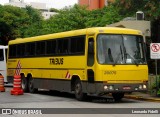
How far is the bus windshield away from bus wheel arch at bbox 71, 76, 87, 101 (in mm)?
1980

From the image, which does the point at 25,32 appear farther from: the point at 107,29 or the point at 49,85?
the point at 107,29

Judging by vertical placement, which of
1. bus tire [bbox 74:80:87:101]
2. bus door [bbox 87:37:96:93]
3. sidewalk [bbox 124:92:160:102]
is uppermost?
bus door [bbox 87:37:96:93]

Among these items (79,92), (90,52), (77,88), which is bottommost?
(79,92)

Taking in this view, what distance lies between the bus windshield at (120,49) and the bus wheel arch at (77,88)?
6.50 ft

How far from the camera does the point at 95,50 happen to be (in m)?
19.6

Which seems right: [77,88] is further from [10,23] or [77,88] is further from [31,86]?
[10,23]

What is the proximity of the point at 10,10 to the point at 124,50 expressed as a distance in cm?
5453

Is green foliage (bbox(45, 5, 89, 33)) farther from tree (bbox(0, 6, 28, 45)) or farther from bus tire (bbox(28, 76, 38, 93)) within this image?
bus tire (bbox(28, 76, 38, 93))

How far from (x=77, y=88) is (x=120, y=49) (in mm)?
2852

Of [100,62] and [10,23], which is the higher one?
[10,23]

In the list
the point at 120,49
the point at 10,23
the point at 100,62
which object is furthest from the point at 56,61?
the point at 10,23

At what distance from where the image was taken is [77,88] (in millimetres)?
21078

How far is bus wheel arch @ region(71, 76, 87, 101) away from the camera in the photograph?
20.7 metres

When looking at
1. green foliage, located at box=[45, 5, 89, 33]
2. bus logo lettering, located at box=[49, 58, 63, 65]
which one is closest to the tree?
green foliage, located at box=[45, 5, 89, 33]
